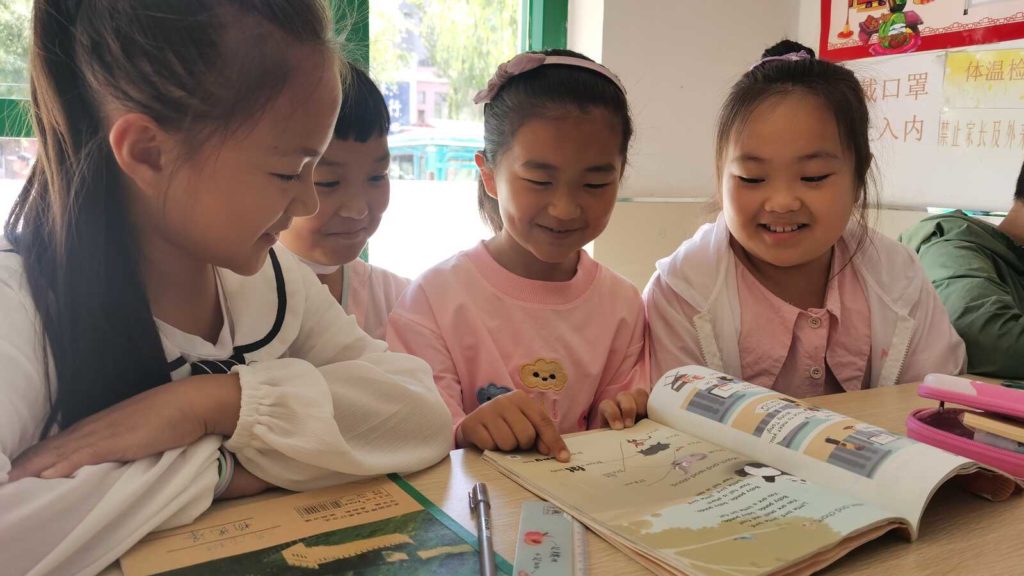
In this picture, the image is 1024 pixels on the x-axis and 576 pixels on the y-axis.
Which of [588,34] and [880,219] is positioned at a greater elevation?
[588,34]

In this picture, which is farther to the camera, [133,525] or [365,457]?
[365,457]

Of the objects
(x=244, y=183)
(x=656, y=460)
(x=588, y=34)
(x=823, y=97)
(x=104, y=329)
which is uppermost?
(x=588, y=34)

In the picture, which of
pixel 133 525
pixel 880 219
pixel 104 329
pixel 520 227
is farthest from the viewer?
pixel 880 219

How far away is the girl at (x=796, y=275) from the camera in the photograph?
1.25m

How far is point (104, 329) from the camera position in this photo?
2.23 feet

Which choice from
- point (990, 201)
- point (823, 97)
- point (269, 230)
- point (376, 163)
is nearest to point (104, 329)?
point (269, 230)

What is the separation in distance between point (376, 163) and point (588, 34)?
4.83ft

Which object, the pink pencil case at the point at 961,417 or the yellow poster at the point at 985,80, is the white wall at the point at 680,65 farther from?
the pink pencil case at the point at 961,417

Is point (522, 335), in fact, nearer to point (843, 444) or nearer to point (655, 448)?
point (655, 448)

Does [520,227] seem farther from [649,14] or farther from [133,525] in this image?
[649,14]

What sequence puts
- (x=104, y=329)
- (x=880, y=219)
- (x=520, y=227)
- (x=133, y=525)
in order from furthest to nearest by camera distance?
(x=880, y=219) < (x=520, y=227) < (x=104, y=329) < (x=133, y=525)

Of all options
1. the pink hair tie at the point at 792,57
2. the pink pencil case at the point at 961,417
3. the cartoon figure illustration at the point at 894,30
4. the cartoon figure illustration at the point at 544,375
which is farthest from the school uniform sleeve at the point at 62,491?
the cartoon figure illustration at the point at 894,30

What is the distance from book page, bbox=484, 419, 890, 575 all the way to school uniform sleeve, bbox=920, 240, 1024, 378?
33.6 inches

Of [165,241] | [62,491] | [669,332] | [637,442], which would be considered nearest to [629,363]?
[669,332]
